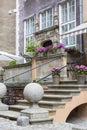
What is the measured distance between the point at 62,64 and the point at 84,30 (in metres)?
1.90

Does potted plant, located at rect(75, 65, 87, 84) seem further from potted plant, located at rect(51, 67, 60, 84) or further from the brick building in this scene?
the brick building

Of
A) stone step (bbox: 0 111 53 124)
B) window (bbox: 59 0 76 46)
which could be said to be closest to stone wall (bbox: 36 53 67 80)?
stone step (bbox: 0 111 53 124)

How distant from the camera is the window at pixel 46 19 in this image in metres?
19.7

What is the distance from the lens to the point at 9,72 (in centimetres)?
1622

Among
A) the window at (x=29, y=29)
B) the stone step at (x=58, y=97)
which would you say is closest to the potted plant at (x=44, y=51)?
the stone step at (x=58, y=97)

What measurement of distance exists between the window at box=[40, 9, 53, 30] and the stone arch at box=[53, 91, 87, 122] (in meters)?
10.1

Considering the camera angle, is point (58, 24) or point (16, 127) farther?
point (58, 24)

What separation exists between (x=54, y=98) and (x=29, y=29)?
12746 millimetres

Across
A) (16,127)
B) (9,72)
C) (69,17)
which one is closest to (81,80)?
(16,127)

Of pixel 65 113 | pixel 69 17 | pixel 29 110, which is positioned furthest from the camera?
pixel 69 17

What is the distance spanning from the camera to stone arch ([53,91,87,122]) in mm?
9334

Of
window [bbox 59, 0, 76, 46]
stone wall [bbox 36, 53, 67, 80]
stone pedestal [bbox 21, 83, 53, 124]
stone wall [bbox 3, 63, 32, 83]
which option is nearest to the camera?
stone pedestal [bbox 21, 83, 53, 124]

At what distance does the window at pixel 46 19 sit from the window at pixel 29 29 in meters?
1.23

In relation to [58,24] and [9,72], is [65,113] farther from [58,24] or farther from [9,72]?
[58,24]
